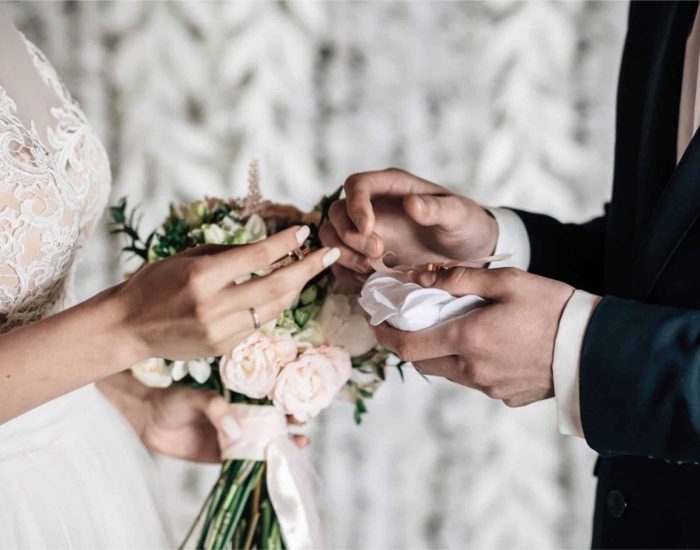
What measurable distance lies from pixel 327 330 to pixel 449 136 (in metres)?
1.09

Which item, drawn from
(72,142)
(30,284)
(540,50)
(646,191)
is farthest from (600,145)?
(30,284)

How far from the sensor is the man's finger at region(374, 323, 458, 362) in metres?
1.00

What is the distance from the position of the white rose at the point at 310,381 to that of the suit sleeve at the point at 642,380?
387 mm

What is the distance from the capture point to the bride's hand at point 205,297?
859 millimetres

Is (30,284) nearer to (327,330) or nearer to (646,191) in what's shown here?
(327,330)

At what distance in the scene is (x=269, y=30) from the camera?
2098 mm

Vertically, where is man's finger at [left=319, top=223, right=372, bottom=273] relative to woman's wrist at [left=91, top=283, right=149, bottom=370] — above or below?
above

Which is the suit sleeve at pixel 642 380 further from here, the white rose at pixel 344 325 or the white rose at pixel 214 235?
the white rose at pixel 214 235

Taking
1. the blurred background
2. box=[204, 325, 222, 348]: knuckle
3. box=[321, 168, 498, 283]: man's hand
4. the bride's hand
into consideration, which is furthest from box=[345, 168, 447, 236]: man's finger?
the blurred background

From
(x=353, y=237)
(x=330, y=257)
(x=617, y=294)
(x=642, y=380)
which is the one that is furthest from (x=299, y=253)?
(x=617, y=294)

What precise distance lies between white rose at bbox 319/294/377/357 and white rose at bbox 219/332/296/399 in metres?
0.08

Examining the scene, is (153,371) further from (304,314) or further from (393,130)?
(393,130)

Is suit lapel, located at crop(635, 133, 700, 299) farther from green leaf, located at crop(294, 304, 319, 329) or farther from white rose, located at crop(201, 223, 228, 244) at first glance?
white rose, located at crop(201, 223, 228, 244)

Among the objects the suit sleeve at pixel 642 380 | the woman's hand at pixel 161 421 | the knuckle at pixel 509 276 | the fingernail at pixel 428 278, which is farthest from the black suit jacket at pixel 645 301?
the woman's hand at pixel 161 421
